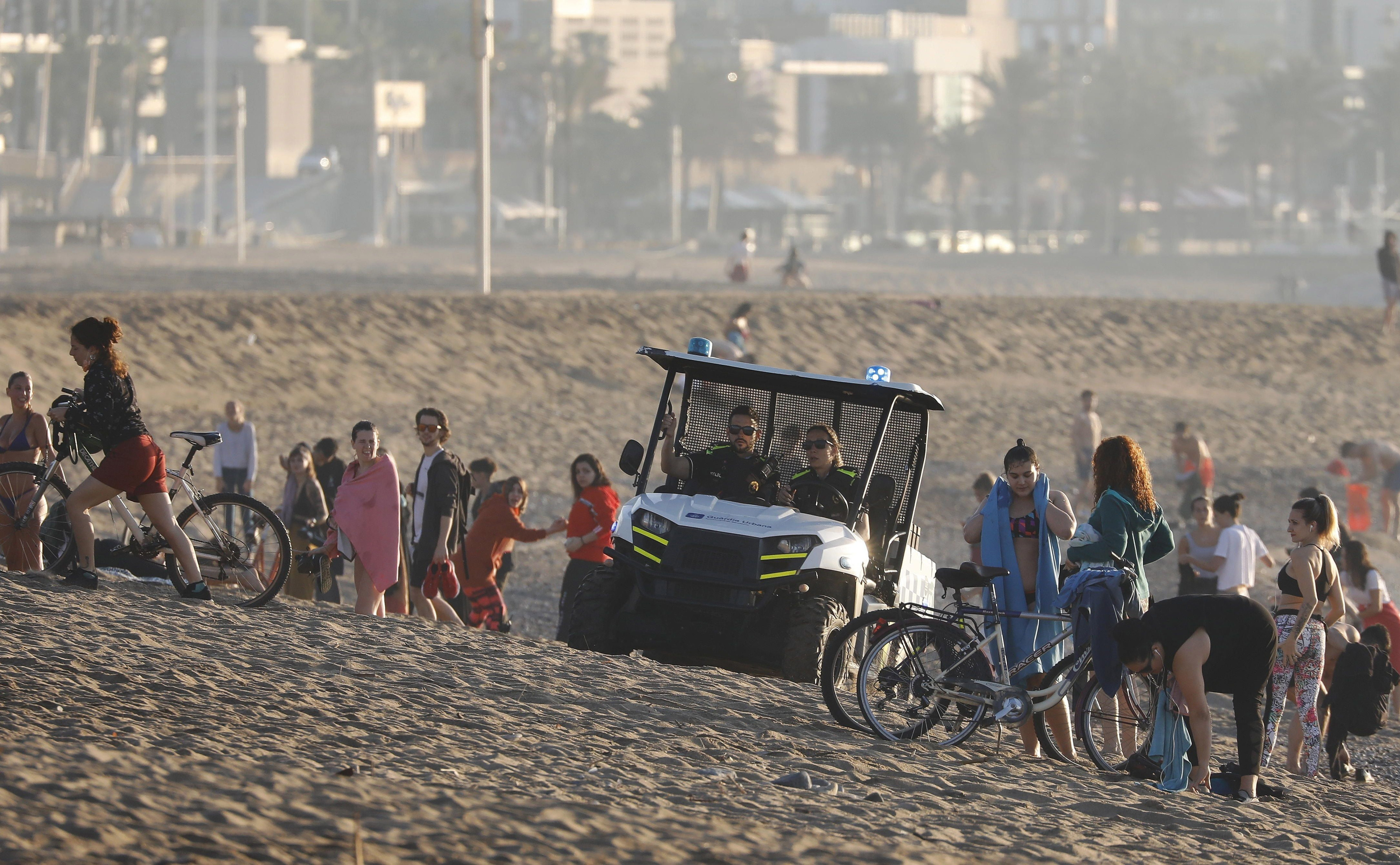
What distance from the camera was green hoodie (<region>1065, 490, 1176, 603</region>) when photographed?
7.96 m

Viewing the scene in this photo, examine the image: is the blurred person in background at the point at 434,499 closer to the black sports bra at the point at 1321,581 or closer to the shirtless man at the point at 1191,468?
the black sports bra at the point at 1321,581

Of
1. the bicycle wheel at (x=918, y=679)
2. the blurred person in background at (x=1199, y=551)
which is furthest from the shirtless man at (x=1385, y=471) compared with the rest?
the bicycle wheel at (x=918, y=679)

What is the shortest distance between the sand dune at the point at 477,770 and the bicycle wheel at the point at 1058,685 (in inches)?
5.2

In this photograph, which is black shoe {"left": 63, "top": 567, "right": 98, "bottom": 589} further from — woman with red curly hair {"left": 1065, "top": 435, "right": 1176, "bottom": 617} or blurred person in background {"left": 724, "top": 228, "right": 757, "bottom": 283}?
blurred person in background {"left": 724, "top": 228, "right": 757, "bottom": 283}

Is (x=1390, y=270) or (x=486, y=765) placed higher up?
(x=1390, y=270)

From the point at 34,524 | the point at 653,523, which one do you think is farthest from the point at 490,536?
the point at 34,524

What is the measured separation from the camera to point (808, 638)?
911 cm

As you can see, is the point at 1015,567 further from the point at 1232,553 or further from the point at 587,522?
the point at 1232,553

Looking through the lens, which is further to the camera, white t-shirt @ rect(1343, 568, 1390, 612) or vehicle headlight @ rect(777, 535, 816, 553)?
white t-shirt @ rect(1343, 568, 1390, 612)

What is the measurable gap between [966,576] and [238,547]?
4.24 meters

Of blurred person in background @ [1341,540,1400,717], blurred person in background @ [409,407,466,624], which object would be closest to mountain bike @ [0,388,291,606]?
blurred person in background @ [409,407,466,624]

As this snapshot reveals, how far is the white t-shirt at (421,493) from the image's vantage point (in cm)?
1061

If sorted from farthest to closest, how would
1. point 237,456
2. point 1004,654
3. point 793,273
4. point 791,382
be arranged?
point 793,273
point 237,456
point 791,382
point 1004,654

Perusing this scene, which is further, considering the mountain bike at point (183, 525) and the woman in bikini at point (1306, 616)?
the mountain bike at point (183, 525)
